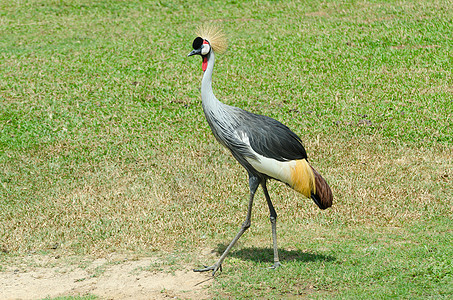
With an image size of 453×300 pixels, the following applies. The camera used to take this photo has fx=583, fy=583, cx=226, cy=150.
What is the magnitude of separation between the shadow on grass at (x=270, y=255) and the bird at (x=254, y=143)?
0.31 metres

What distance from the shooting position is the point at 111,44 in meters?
15.8

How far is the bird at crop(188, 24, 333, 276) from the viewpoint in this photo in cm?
668

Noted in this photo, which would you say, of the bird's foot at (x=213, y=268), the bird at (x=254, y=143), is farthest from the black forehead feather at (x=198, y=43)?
the bird's foot at (x=213, y=268)

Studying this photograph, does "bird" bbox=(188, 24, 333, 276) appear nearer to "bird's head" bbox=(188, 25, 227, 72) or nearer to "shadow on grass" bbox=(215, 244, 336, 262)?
"bird's head" bbox=(188, 25, 227, 72)

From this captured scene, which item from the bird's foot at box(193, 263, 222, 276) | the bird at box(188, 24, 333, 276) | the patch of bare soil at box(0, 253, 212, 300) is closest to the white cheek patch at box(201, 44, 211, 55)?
the bird at box(188, 24, 333, 276)

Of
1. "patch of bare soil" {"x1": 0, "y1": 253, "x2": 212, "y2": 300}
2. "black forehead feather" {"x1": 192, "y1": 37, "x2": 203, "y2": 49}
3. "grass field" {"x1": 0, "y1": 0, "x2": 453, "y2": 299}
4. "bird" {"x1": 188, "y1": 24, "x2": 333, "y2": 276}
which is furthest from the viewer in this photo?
"grass field" {"x1": 0, "y1": 0, "x2": 453, "y2": 299}

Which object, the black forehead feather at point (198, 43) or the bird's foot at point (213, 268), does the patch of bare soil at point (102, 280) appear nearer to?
the bird's foot at point (213, 268)

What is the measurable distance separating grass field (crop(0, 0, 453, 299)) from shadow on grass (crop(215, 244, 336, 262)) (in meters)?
0.03

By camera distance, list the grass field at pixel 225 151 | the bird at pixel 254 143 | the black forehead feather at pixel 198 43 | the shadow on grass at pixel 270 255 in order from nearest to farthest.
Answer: the bird at pixel 254 143, the black forehead feather at pixel 198 43, the shadow on grass at pixel 270 255, the grass field at pixel 225 151

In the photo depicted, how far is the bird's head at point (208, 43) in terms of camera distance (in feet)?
22.4

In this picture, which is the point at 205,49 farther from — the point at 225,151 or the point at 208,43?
the point at 225,151

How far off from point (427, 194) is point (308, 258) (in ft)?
8.37

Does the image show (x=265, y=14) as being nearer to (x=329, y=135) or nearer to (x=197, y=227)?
(x=329, y=135)

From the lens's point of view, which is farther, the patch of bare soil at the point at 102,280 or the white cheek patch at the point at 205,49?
the white cheek patch at the point at 205,49
